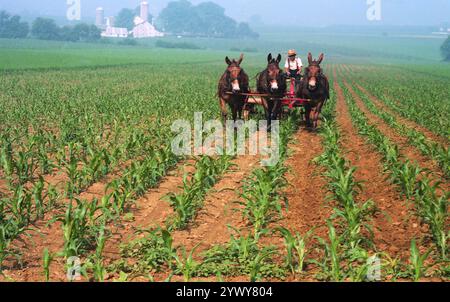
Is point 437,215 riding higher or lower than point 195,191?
lower

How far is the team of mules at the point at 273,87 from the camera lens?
1227 centimetres

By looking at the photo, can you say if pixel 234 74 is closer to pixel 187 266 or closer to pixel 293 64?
pixel 293 64

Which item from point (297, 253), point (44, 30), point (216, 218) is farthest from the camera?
point (44, 30)

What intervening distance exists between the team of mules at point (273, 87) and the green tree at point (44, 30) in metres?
118

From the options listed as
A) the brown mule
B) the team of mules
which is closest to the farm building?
the brown mule

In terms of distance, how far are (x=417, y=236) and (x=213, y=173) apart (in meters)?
3.86

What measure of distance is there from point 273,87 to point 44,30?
120322mm

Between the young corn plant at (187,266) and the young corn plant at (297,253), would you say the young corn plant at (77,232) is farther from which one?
the young corn plant at (297,253)

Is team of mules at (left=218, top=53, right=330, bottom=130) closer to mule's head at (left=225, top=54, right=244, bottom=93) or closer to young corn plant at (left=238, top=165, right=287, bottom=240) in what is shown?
mule's head at (left=225, top=54, right=244, bottom=93)

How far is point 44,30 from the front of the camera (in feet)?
392

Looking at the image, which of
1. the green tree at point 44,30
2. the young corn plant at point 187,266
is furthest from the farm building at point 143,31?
the young corn plant at point 187,266

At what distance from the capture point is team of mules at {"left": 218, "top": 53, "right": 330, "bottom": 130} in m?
12.3

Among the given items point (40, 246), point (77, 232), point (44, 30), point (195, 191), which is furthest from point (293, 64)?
point (44, 30)

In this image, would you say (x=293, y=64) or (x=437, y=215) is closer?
(x=437, y=215)
